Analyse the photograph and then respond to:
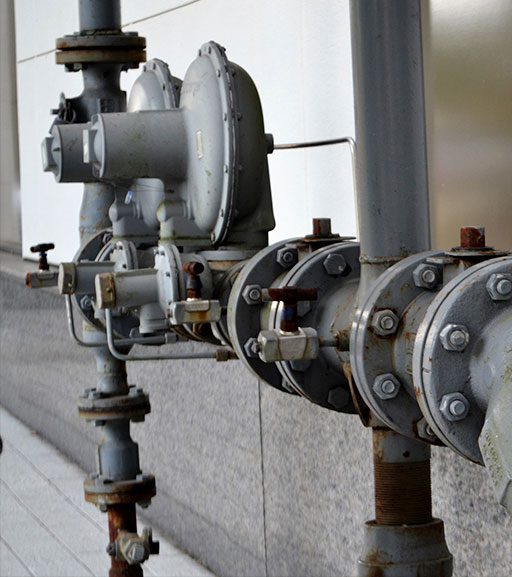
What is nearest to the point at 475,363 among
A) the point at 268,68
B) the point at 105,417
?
the point at 105,417

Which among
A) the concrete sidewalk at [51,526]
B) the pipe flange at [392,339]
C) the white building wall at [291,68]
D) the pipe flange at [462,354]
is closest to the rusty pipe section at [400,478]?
the pipe flange at [392,339]

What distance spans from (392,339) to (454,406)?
0.81ft

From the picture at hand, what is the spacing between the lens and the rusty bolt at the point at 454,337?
1.63 meters

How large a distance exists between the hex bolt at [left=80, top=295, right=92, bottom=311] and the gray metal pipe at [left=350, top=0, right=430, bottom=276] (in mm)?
1819

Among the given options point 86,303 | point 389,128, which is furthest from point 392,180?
point 86,303

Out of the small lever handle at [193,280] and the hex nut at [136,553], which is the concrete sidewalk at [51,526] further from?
the small lever handle at [193,280]

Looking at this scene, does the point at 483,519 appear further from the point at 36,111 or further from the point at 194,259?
the point at 36,111

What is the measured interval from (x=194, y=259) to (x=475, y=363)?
1154 mm

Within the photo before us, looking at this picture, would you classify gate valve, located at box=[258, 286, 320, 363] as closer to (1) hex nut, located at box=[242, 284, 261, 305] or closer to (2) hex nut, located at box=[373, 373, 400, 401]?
(2) hex nut, located at box=[373, 373, 400, 401]

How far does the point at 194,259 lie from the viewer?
8.87 feet

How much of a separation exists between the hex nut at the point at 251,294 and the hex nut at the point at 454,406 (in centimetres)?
79

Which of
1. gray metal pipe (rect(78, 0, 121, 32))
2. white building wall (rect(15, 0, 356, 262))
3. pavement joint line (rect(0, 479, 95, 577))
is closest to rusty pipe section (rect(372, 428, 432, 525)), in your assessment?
Result: white building wall (rect(15, 0, 356, 262))

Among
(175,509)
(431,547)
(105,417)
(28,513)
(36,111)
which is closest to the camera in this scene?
(431,547)

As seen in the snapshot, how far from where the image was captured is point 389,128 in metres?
2.02
